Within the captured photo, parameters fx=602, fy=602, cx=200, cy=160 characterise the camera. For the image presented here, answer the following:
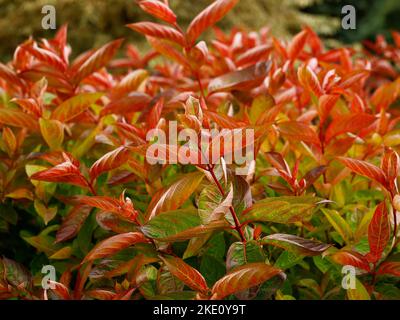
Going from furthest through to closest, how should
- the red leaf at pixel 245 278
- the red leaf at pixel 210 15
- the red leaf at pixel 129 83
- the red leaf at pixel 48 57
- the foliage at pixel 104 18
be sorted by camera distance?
the foliage at pixel 104 18 < the red leaf at pixel 129 83 < the red leaf at pixel 48 57 < the red leaf at pixel 210 15 < the red leaf at pixel 245 278

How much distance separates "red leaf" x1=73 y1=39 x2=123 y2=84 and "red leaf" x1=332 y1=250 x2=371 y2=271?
76 cm

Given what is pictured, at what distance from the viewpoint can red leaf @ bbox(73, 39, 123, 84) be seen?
1487mm

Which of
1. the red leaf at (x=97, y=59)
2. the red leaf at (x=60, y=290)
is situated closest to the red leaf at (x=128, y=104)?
the red leaf at (x=97, y=59)

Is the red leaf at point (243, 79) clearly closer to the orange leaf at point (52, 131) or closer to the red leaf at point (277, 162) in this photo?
the red leaf at point (277, 162)

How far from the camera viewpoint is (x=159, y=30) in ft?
4.64

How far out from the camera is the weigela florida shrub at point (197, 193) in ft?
3.38

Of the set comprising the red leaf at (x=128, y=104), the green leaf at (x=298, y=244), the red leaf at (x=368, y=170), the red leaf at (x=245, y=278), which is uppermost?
the red leaf at (x=128, y=104)

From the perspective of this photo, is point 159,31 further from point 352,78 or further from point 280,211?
point 280,211

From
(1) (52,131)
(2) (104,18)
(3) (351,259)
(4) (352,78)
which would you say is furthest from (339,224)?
(2) (104,18)

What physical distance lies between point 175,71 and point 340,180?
105 centimetres

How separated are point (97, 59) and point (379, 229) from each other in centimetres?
82

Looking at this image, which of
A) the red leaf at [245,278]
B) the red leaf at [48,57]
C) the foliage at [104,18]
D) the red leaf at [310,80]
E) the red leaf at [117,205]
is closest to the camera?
the red leaf at [245,278]

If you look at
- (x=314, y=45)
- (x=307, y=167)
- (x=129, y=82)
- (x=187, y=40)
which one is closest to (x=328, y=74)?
(x=307, y=167)

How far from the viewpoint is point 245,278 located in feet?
3.14
